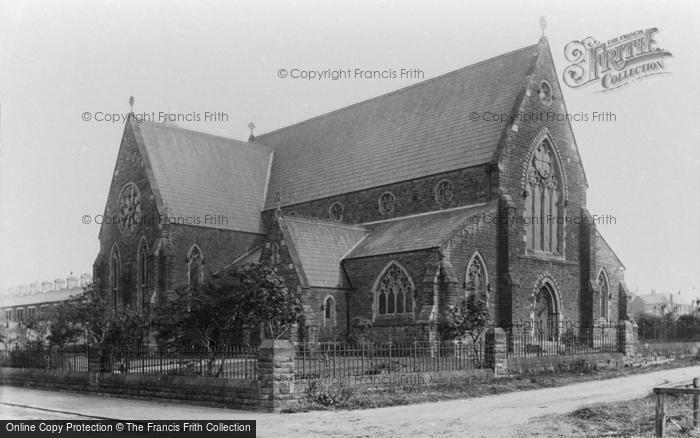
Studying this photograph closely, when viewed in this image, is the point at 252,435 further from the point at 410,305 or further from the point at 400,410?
the point at 410,305

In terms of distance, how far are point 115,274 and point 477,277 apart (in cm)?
2174

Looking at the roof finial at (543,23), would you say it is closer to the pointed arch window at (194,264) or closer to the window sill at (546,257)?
the window sill at (546,257)

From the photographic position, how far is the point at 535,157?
115 feet

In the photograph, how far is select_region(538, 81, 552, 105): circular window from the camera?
3534cm

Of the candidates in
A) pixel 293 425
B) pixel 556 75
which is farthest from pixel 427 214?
pixel 293 425

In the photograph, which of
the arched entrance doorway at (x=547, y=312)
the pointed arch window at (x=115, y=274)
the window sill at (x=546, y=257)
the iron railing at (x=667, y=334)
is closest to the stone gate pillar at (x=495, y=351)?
the window sill at (x=546, y=257)

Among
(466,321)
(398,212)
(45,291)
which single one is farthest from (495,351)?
(45,291)

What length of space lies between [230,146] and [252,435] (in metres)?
34.2

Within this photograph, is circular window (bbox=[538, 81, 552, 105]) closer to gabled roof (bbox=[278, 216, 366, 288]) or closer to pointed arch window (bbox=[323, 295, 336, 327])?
gabled roof (bbox=[278, 216, 366, 288])

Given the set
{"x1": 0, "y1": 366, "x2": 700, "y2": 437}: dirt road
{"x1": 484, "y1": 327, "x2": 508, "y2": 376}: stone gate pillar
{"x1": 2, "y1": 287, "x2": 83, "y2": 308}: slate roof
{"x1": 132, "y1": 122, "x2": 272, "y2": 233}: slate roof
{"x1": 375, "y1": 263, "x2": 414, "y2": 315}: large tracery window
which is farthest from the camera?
{"x1": 2, "y1": 287, "x2": 83, "y2": 308}: slate roof

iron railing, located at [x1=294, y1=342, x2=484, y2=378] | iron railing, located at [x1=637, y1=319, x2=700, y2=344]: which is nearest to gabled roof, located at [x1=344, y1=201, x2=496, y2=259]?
iron railing, located at [x1=294, y1=342, x2=484, y2=378]

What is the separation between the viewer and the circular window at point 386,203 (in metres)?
37.1

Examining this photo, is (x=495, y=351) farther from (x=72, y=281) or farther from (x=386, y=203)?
(x=72, y=281)

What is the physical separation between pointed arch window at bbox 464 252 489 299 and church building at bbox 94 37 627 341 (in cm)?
7
